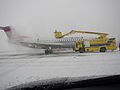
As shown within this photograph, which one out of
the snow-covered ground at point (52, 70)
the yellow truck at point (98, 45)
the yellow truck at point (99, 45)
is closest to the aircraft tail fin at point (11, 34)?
the yellow truck at point (98, 45)

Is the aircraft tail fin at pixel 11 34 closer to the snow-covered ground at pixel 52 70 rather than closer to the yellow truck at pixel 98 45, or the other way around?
the yellow truck at pixel 98 45

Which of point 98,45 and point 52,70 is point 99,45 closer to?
point 98,45

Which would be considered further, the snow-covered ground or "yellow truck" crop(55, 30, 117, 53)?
"yellow truck" crop(55, 30, 117, 53)

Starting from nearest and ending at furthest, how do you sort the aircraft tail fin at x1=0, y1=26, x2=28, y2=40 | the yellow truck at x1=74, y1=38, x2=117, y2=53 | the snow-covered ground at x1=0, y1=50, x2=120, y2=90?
the snow-covered ground at x1=0, y1=50, x2=120, y2=90 → the yellow truck at x1=74, y1=38, x2=117, y2=53 → the aircraft tail fin at x1=0, y1=26, x2=28, y2=40

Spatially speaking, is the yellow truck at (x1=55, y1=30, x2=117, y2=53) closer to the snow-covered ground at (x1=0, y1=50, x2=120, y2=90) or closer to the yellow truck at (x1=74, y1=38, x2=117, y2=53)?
the yellow truck at (x1=74, y1=38, x2=117, y2=53)

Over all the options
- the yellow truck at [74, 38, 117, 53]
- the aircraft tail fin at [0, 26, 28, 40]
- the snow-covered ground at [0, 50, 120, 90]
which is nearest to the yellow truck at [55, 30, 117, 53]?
the yellow truck at [74, 38, 117, 53]

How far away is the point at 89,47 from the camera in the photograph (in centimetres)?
1275

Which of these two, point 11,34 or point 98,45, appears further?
point 11,34

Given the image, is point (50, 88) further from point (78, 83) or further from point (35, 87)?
point (78, 83)

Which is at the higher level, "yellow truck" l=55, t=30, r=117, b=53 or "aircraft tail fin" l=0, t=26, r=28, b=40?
"aircraft tail fin" l=0, t=26, r=28, b=40

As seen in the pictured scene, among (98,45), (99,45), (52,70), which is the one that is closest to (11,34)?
(98,45)

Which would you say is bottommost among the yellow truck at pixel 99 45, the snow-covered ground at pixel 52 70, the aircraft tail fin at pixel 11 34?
the snow-covered ground at pixel 52 70

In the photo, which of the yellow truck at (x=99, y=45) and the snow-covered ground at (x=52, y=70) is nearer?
the snow-covered ground at (x=52, y=70)

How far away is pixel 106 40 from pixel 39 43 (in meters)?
8.60
